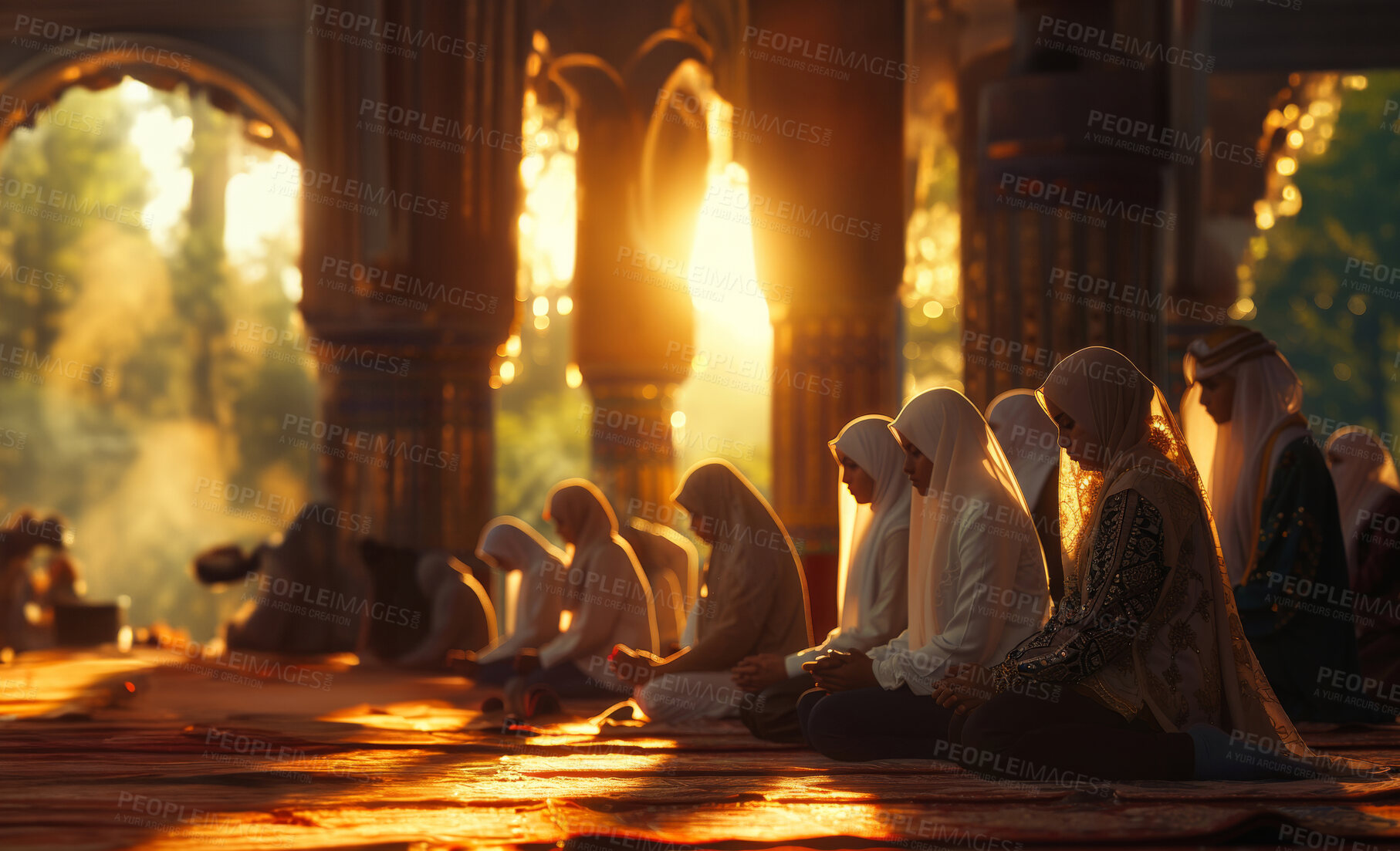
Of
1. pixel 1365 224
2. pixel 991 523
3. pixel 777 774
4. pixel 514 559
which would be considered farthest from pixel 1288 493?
pixel 1365 224

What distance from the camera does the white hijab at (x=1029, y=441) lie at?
17.5ft

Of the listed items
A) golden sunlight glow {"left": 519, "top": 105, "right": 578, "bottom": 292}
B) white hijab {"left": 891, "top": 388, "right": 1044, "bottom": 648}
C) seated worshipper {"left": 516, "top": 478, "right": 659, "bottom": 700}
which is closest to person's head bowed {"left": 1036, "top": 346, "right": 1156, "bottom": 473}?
white hijab {"left": 891, "top": 388, "right": 1044, "bottom": 648}

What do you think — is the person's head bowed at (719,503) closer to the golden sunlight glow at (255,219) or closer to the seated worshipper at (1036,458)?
the seated worshipper at (1036,458)

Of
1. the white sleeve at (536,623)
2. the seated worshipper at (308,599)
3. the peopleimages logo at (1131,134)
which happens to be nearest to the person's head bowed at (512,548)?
the white sleeve at (536,623)

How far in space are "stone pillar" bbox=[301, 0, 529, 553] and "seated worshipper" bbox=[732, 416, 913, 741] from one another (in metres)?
4.65

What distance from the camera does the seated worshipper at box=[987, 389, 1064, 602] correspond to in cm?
530

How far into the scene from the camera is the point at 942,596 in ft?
14.1

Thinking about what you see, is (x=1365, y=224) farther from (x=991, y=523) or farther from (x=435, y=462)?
(x=991, y=523)

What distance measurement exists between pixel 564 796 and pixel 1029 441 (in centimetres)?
241

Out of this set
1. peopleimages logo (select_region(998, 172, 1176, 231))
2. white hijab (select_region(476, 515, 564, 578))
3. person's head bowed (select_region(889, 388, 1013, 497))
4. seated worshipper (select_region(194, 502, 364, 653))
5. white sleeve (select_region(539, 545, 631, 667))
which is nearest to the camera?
person's head bowed (select_region(889, 388, 1013, 497))

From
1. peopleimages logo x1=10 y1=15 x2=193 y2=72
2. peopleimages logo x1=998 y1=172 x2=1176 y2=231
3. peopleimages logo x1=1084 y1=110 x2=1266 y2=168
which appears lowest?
peopleimages logo x1=998 y1=172 x2=1176 y2=231

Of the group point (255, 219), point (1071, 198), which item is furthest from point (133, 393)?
point (1071, 198)

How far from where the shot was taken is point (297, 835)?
3.10 m

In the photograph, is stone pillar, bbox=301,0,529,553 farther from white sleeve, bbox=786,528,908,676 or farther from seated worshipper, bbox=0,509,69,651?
white sleeve, bbox=786,528,908,676
